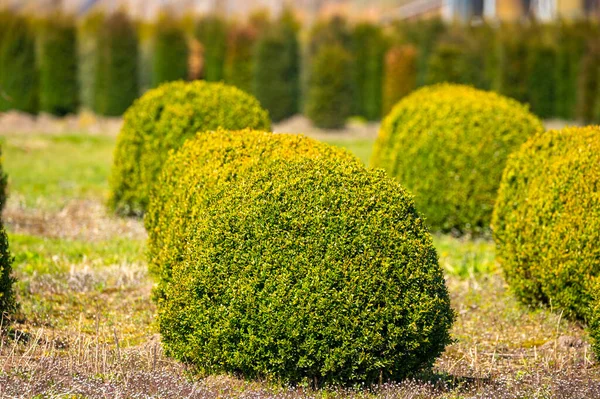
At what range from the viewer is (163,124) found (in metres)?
10.2

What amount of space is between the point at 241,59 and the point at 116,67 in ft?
11.8

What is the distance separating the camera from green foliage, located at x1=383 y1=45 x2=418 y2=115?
77.6 ft

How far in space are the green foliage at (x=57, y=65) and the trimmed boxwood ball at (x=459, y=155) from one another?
A: 52.0 feet

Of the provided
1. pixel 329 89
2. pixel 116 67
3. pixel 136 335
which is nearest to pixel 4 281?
pixel 136 335

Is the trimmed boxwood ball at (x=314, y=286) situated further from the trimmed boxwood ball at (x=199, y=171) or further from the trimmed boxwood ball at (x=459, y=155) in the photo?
the trimmed boxwood ball at (x=459, y=155)

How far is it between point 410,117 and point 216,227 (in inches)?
249

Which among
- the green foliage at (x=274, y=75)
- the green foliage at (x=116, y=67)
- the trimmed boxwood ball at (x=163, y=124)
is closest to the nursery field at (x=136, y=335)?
the trimmed boxwood ball at (x=163, y=124)

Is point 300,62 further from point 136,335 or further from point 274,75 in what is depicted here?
point 136,335

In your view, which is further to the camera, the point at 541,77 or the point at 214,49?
the point at 214,49

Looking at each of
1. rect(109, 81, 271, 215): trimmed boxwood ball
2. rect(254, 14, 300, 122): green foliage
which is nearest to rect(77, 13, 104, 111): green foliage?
rect(254, 14, 300, 122): green foliage

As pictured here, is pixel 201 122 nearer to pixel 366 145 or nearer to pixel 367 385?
pixel 367 385

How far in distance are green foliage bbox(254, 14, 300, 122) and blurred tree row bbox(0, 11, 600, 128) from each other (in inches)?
1.1


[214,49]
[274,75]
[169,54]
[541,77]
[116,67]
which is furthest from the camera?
[214,49]

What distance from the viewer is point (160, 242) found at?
6289 mm
